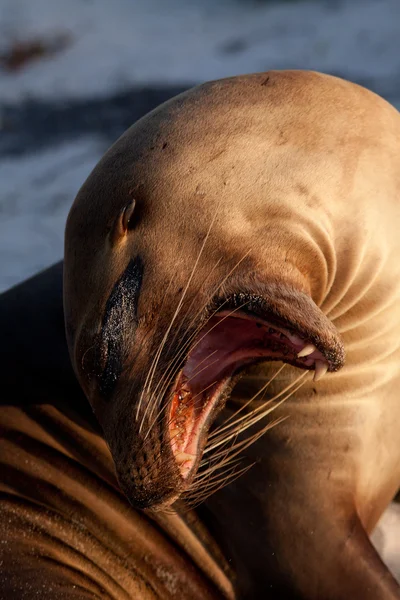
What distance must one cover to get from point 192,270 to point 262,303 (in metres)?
0.21

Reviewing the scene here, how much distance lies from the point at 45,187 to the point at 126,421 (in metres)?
3.34

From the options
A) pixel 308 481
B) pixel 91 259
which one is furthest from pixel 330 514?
pixel 91 259

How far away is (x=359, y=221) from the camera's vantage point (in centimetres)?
271

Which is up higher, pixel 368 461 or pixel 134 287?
pixel 134 287

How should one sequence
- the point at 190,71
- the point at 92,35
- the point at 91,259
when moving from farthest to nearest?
the point at 92,35 → the point at 190,71 → the point at 91,259

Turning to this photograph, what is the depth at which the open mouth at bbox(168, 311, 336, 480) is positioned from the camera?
2518mm

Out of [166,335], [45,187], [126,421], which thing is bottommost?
[45,187]

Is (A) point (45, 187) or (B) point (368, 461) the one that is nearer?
(B) point (368, 461)

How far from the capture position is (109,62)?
265 inches

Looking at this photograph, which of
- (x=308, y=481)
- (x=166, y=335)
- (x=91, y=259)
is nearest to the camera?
(x=166, y=335)

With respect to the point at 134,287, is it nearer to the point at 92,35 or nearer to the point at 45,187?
the point at 45,187

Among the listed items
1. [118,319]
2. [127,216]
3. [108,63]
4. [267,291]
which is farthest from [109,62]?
[267,291]

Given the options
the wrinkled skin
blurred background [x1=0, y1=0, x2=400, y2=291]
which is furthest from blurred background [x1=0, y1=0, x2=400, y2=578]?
the wrinkled skin

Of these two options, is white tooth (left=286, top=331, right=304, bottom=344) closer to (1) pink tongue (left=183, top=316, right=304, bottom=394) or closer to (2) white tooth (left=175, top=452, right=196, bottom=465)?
(1) pink tongue (left=183, top=316, right=304, bottom=394)
